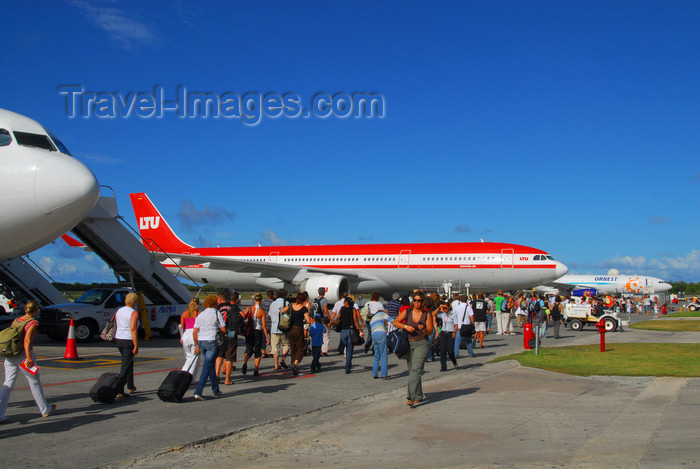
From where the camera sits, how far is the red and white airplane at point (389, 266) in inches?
1302

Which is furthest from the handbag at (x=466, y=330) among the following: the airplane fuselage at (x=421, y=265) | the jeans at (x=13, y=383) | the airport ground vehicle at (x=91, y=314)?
the airplane fuselage at (x=421, y=265)

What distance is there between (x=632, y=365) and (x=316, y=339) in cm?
697

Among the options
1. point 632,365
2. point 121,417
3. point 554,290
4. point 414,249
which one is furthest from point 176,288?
point 554,290

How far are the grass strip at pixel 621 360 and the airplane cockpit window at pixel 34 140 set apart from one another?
36.1 ft

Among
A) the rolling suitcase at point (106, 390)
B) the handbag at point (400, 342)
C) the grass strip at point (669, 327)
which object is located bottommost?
the grass strip at point (669, 327)

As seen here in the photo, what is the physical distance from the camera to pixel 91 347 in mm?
16500

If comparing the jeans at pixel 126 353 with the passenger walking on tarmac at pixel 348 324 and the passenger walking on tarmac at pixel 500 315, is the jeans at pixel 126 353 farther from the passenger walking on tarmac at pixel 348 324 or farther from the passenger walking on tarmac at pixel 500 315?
the passenger walking on tarmac at pixel 500 315

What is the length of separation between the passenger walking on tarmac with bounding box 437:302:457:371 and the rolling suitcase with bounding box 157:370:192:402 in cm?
594

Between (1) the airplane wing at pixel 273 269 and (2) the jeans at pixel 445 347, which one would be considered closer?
(2) the jeans at pixel 445 347

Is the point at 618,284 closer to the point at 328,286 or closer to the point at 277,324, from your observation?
the point at 328,286

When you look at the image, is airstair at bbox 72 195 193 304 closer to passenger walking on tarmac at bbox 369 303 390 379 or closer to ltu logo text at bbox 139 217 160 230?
passenger walking on tarmac at bbox 369 303 390 379

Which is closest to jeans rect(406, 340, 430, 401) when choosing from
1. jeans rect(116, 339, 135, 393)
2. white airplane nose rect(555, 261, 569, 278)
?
jeans rect(116, 339, 135, 393)

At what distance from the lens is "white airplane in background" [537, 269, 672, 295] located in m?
66.7

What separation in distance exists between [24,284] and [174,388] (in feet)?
43.2
